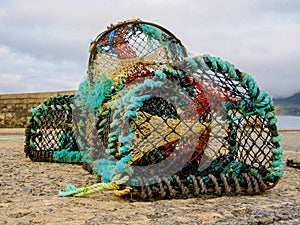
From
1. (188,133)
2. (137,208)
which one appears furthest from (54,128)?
(137,208)

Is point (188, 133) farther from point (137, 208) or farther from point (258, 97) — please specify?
point (137, 208)

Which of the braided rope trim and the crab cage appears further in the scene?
the braided rope trim

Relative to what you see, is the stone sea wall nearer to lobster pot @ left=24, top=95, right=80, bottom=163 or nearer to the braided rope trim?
lobster pot @ left=24, top=95, right=80, bottom=163

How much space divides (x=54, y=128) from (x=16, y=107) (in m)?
10.9

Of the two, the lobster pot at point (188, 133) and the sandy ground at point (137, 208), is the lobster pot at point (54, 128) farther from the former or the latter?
the sandy ground at point (137, 208)

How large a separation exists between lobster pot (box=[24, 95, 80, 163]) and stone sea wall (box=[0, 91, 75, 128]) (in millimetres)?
9932

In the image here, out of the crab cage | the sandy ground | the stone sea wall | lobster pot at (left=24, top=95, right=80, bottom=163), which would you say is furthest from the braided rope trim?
the stone sea wall

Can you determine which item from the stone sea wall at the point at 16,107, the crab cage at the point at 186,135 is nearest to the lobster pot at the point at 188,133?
the crab cage at the point at 186,135

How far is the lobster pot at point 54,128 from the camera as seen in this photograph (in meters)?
3.70

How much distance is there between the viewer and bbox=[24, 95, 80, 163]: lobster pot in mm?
3699

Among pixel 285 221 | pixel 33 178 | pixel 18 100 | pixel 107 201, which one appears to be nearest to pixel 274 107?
pixel 285 221

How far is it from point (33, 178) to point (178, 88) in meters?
1.39

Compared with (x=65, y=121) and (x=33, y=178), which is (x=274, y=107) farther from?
(x=65, y=121)

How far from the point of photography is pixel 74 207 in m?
1.80
